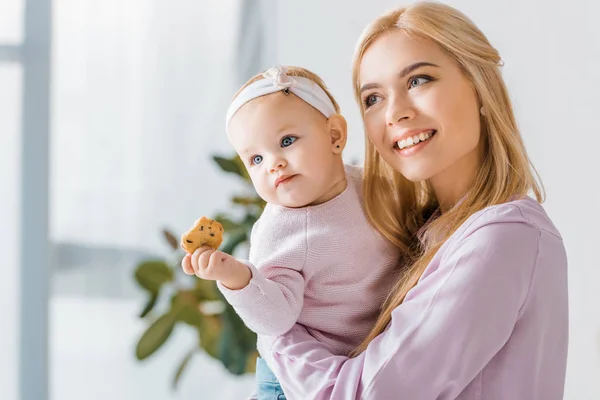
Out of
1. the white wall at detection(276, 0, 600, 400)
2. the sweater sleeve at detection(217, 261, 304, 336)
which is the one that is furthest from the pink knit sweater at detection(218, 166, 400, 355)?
the white wall at detection(276, 0, 600, 400)

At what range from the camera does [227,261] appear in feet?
4.18

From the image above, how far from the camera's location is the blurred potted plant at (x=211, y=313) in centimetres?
277

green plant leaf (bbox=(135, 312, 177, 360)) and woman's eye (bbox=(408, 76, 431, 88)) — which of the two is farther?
green plant leaf (bbox=(135, 312, 177, 360))

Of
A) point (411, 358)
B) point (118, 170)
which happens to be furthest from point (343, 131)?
point (118, 170)

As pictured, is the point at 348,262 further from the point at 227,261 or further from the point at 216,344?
the point at 216,344

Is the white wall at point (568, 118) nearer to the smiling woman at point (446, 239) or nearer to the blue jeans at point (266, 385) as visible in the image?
the smiling woman at point (446, 239)

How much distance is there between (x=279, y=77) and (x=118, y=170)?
1.99 meters

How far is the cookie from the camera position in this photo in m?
1.31

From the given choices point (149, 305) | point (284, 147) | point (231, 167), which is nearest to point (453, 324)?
point (284, 147)

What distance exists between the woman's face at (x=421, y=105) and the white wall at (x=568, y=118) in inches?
44.2

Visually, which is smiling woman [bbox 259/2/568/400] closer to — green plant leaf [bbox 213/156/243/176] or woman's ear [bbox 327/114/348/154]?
woman's ear [bbox 327/114/348/154]

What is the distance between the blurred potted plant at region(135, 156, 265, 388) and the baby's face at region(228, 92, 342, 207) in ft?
4.23

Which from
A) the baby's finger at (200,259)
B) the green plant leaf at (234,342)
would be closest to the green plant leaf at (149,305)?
the green plant leaf at (234,342)

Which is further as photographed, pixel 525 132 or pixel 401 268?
pixel 525 132
